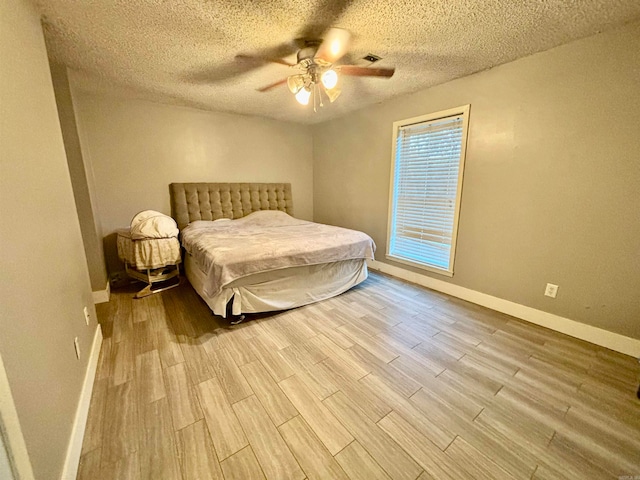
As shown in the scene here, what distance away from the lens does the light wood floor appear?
3.74 feet

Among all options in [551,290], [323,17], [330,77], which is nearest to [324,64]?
[330,77]

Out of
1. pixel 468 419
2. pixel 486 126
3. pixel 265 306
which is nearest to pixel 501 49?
pixel 486 126

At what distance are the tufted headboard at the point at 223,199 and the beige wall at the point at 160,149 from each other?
0.46 feet

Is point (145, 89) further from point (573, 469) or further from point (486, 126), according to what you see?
point (573, 469)

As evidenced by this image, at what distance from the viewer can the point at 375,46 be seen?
1992mm

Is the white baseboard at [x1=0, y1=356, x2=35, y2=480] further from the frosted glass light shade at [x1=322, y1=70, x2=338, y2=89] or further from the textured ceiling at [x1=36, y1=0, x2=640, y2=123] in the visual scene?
the frosted glass light shade at [x1=322, y1=70, x2=338, y2=89]

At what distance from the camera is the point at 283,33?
182 centimetres

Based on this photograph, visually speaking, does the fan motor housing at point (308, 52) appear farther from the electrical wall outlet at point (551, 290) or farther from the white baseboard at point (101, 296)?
the white baseboard at point (101, 296)

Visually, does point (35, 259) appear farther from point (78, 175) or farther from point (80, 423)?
point (78, 175)

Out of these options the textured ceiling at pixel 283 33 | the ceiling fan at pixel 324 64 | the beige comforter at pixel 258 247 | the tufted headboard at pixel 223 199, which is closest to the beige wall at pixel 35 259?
the textured ceiling at pixel 283 33

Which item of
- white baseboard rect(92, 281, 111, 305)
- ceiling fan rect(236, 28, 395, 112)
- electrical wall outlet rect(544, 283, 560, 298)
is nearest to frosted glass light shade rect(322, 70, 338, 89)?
ceiling fan rect(236, 28, 395, 112)

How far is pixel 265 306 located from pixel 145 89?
2.81 m

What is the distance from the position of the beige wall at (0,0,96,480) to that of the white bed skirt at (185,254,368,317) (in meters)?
0.98

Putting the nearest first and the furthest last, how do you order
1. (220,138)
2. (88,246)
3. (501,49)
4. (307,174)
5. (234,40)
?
(234,40), (501,49), (88,246), (220,138), (307,174)
